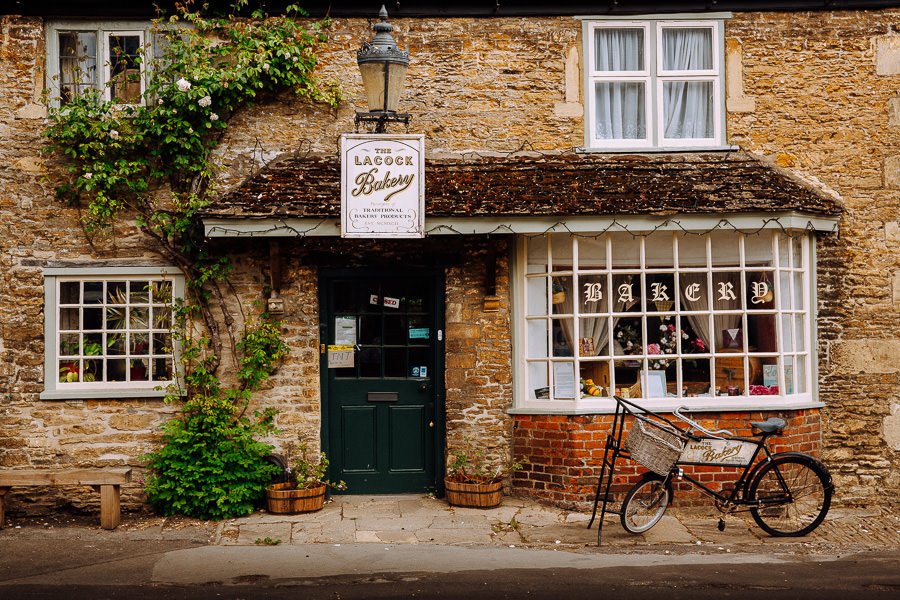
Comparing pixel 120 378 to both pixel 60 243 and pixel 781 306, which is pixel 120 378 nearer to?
pixel 60 243

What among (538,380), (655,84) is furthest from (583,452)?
(655,84)

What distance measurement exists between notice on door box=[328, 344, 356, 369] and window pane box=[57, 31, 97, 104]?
12.6 ft

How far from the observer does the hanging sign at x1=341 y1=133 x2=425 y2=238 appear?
855cm

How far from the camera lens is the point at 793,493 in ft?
27.1

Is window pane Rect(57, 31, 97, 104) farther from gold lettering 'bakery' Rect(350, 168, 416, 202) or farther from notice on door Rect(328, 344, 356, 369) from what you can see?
notice on door Rect(328, 344, 356, 369)

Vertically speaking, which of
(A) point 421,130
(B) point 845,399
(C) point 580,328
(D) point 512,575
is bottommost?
(D) point 512,575

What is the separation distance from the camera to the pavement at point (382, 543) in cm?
727

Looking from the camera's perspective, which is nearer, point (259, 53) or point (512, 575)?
point (512, 575)

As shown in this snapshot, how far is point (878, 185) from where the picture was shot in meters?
9.66

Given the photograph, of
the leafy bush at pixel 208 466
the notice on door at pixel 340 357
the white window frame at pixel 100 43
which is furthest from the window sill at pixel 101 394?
the white window frame at pixel 100 43

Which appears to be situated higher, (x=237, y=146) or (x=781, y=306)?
(x=237, y=146)

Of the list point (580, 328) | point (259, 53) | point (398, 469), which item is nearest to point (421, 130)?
point (259, 53)

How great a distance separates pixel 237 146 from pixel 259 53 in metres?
1.00

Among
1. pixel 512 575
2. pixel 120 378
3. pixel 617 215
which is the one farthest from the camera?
pixel 120 378
